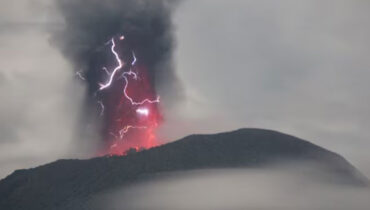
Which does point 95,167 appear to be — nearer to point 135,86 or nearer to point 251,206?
point 135,86

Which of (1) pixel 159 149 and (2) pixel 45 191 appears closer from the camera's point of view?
(2) pixel 45 191

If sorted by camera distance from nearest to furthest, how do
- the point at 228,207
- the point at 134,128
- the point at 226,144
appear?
the point at 228,207, the point at 134,128, the point at 226,144

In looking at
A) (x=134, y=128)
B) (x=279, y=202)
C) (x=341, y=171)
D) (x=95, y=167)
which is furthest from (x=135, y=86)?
(x=341, y=171)

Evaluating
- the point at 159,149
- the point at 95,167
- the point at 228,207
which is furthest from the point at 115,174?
the point at 228,207

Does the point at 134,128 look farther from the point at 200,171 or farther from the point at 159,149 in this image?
the point at 200,171

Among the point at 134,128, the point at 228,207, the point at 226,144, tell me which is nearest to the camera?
the point at 228,207

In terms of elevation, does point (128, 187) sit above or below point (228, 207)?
above

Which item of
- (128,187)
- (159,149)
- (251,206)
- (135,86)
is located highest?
(135,86)
